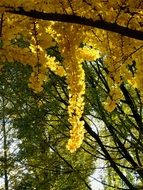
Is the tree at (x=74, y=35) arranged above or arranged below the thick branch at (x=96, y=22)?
above

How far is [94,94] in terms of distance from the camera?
662 centimetres

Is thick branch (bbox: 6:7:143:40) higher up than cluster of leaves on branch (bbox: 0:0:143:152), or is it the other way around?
cluster of leaves on branch (bbox: 0:0:143:152)

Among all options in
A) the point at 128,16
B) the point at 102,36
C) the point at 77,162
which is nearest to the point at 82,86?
the point at 102,36

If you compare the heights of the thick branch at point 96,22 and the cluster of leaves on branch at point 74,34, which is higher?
the cluster of leaves on branch at point 74,34

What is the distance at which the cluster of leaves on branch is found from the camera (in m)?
2.46

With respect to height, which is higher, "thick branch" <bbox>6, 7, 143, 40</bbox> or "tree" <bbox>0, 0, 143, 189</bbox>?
"tree" <bbox>0, 0, 143, 189</bbox>

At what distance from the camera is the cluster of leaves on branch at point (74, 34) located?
8.05 ft

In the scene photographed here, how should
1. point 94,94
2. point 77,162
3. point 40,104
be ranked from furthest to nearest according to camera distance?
point 77,162 < point 40,104 < point 94,94

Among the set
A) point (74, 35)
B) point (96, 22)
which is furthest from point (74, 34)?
point (96, 22)

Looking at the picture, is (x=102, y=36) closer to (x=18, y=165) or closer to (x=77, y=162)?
(x=18, y=165)

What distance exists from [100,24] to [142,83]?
88cm

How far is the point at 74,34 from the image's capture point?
2996 mm

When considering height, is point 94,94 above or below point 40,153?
below

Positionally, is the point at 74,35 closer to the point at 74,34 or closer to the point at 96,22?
the point at 74,34
